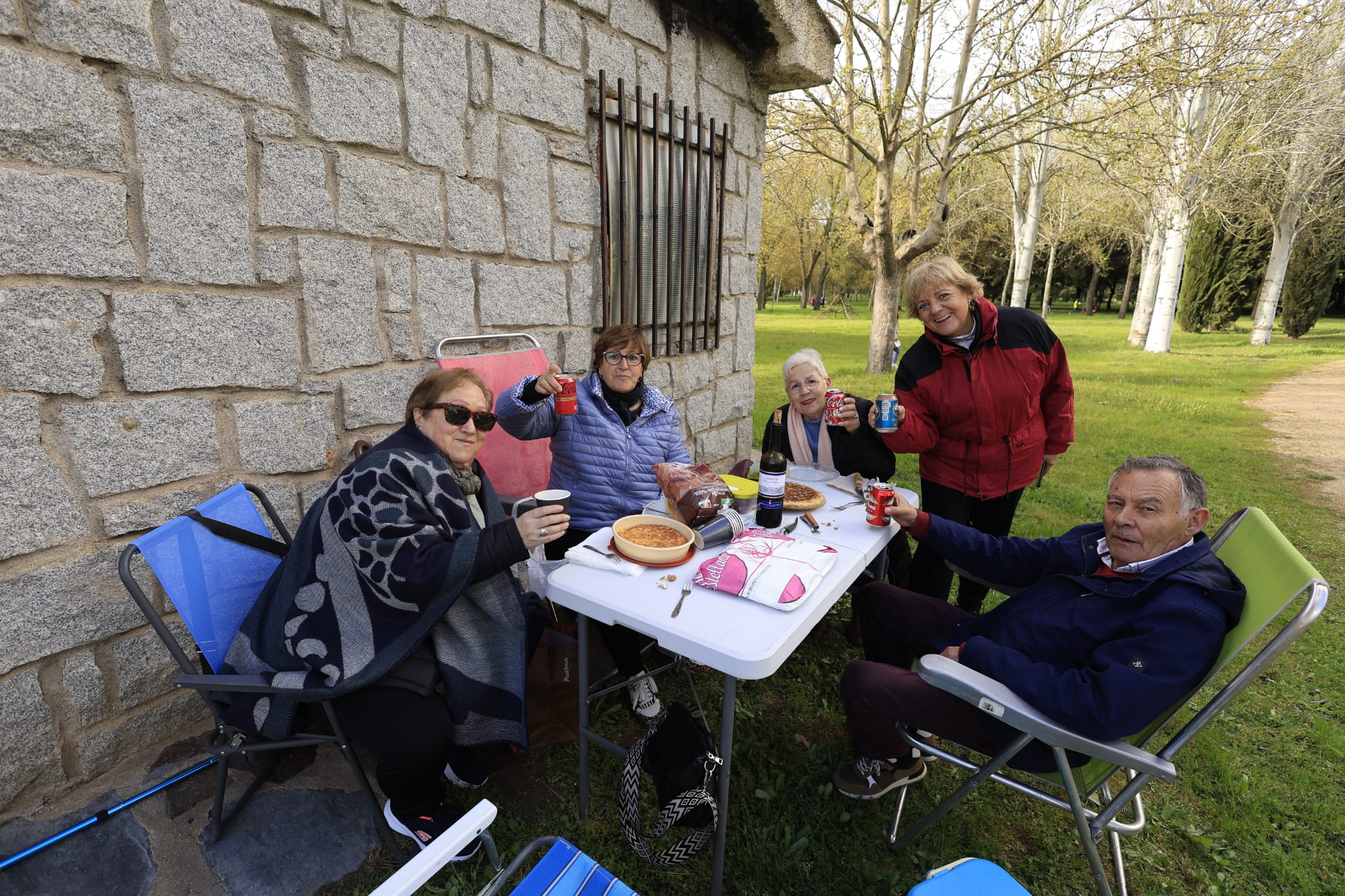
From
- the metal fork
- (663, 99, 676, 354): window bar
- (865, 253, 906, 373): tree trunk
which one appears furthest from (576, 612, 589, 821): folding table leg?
(865, 253, 906, 373): tree trunk

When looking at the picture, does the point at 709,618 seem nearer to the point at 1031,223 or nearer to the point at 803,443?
the point at 803,443

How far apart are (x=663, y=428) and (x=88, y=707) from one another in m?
2.39

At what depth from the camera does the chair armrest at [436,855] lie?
1.04 m

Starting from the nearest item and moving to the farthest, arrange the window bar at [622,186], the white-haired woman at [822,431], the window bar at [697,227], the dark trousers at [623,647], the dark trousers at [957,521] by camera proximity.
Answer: the dark trousers at [623,647], the white-haired woman at [822,431], the dark trousers at [957,521], the window bar at [622,186], the window bar at [697,227]

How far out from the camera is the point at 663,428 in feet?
9.73

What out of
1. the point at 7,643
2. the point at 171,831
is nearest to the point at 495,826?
the point at 171,831

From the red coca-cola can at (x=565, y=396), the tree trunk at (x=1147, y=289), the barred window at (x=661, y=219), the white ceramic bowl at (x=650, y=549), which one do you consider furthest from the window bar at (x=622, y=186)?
the tree trunk at (x=1147, y=289)

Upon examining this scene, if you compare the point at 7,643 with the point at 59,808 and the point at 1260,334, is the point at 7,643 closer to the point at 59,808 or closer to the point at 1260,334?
the point at 59,808

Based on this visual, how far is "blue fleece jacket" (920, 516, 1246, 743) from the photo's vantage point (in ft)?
5.09

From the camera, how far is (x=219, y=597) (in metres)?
2.03

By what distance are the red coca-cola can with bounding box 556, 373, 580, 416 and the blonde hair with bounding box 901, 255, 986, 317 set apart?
158cm

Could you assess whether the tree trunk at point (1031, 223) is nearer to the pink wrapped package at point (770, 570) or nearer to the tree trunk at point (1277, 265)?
the tree trunk at point (1277, 265)

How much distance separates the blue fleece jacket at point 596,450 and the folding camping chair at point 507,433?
0.23 m

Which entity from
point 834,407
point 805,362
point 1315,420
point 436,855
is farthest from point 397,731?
point 1315,420
